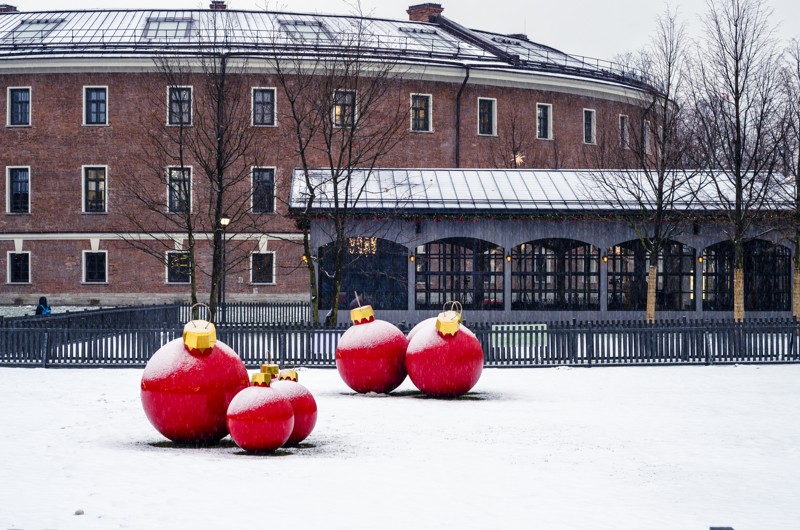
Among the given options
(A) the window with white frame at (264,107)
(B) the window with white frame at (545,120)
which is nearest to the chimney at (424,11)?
(B) the window with white frame at (545,120)

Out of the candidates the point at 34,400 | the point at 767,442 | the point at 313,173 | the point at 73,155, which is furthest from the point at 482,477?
the point at 73,155

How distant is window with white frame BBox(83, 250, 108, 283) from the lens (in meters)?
46.6

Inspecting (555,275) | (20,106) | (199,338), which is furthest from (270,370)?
(20,106)

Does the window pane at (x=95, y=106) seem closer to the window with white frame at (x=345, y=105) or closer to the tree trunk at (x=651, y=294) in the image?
the window with white frame at (x=345, y=105)

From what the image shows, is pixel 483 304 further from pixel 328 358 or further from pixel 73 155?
pixel 73 155

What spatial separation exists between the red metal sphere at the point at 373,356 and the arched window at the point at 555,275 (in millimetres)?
14749

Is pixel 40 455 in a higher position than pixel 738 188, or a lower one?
lower

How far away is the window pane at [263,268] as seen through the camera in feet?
153

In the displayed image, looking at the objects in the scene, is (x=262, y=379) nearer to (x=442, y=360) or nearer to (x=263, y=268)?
(x=442, y=360)

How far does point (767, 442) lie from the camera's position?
12820 millimetres

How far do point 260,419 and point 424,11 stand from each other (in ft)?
166

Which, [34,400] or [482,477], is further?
[34,400]

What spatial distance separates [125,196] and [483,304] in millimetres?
21523

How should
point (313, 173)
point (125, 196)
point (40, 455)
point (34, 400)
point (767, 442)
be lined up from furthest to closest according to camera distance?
1. point (125, 196)
2. point (313, 173)
3. point (34, 400)
4. point (767, 442)
5. point (40, 455)
